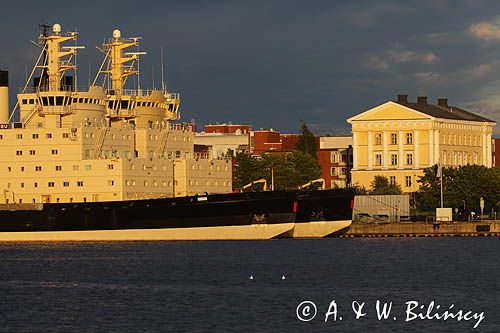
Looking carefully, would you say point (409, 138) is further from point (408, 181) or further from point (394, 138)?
point (408, 181)

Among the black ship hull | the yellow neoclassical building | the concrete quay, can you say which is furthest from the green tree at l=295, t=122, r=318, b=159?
the black ship hull

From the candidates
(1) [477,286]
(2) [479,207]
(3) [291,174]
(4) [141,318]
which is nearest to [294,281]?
(1) [477,286]

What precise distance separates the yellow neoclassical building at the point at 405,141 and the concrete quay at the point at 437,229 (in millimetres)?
35594

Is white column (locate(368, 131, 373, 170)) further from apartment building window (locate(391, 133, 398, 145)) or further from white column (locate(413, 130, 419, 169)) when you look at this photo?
white column (locate(413, 130, 419, 169))

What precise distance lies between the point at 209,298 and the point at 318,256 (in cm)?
2682

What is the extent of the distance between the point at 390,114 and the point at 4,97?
54637 mm

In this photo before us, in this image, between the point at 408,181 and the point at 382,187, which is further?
the point at 408,181

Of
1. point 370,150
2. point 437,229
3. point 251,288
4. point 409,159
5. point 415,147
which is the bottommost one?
point 251,288

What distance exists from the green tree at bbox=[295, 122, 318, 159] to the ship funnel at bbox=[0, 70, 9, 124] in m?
58.0

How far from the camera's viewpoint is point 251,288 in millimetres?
64812

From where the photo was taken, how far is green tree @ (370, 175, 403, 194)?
5595 inches

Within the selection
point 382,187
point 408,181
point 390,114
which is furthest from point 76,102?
point 390,114

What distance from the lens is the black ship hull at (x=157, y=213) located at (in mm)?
100125

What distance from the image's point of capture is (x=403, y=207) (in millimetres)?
131125
